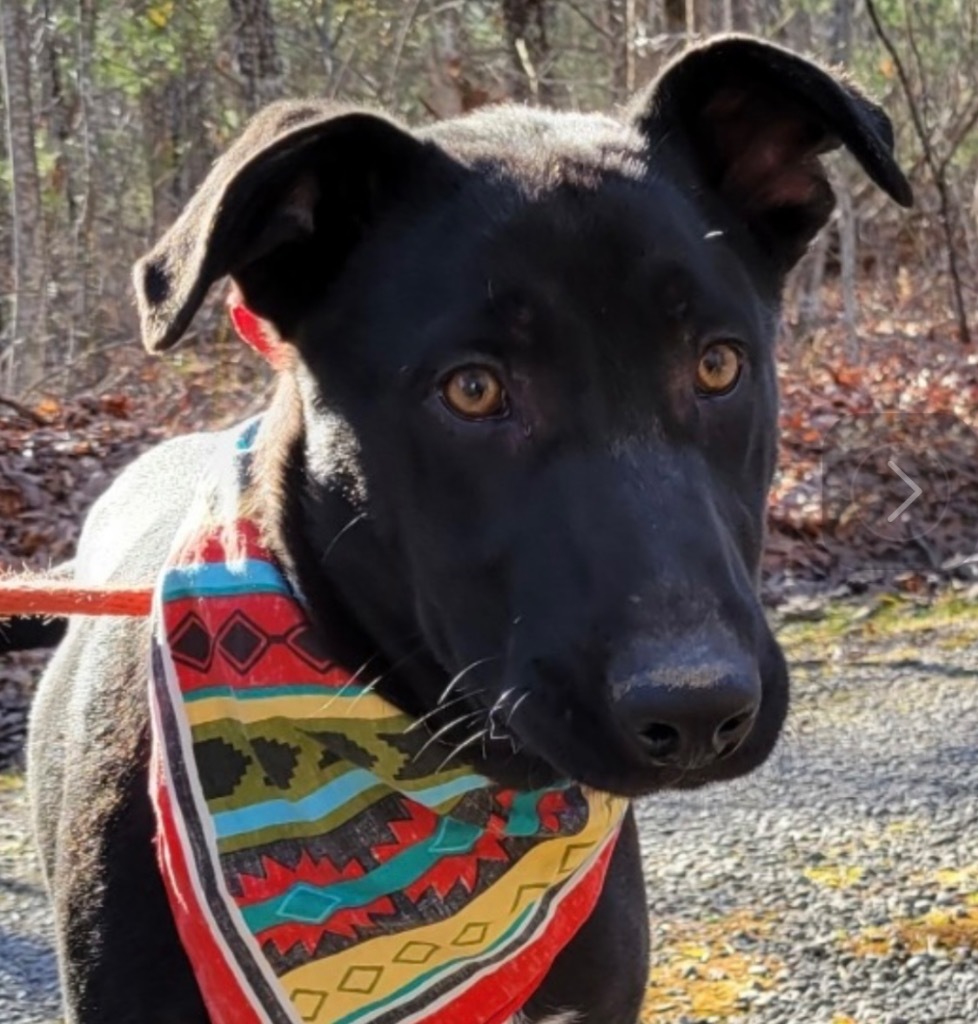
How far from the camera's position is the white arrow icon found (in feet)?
26.5

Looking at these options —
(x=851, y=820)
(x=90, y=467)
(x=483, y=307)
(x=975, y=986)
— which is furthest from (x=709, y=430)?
(x=90, y=467)

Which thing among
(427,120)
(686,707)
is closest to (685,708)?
(686,707)

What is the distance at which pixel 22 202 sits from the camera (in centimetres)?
1078

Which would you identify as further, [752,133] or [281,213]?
[752,133]

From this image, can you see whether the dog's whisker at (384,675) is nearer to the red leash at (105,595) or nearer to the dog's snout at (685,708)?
the red leash at (105,595)

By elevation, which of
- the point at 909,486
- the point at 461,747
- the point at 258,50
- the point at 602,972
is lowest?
the point at 909,486

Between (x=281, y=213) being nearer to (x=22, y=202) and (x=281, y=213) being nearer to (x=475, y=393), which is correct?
(x=475, y=393)

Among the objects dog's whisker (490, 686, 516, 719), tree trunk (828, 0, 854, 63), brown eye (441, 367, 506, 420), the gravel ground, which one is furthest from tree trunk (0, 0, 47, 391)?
tree trunk (828, 0, 854, 63)

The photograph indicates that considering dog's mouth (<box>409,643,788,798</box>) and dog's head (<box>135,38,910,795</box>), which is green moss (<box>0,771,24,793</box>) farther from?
dog's mouth (<box>409,643,788,798</box>)

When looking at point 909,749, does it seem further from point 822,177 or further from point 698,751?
point 698,751

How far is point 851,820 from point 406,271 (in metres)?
2.77

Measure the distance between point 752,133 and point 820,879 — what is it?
2232 mm

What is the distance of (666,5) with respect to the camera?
11.2m

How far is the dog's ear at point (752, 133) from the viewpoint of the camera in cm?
264
